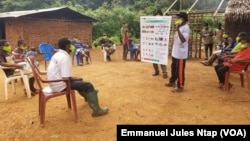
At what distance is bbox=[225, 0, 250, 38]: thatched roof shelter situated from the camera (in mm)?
9953

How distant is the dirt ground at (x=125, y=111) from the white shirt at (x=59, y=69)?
61cm

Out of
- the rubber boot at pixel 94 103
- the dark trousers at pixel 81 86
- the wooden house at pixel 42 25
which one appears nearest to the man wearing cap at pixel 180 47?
the rubber boot at pixel 94 103

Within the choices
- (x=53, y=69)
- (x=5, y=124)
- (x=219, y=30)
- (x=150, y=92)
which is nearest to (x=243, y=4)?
(x=219, y=30)

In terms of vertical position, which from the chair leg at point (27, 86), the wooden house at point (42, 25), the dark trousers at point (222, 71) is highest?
the wooden house at point (42, 25)

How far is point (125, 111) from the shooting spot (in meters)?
4.95

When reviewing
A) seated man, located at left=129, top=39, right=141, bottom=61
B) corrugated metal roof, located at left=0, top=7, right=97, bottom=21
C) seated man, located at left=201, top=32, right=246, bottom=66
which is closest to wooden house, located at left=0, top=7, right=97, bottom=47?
corrugated metal roof, located at left=0, top=7, right=97, bottom=21

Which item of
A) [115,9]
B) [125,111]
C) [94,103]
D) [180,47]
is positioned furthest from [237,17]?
[115,9]

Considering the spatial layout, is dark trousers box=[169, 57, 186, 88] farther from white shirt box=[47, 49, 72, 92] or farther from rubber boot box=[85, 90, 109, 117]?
white shirt box=[47, 49, 72, 92]

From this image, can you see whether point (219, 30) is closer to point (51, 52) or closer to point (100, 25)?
point (51, 52)

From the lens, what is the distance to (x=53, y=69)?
441 cm

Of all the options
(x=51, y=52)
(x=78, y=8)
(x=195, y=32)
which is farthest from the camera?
(x=78, y=8)

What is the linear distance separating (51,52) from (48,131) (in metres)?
7.63

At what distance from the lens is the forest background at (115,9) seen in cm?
2325

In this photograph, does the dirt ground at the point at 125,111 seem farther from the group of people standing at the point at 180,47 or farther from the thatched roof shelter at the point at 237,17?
the thatched roof shelter at the point at 237,17
